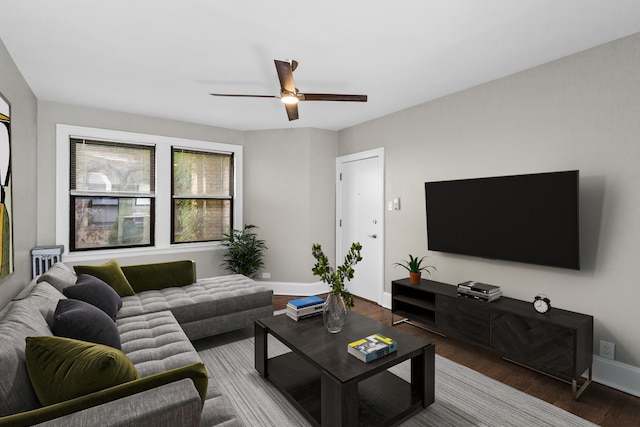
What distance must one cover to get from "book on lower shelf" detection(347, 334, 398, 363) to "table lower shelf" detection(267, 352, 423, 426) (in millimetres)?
379

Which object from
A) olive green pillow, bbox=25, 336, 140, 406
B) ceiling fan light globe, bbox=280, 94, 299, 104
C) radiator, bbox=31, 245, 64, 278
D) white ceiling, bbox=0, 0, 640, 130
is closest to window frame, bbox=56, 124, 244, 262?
radiator, bbox=31, 245, 64, 278

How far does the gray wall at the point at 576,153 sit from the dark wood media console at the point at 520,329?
208mm

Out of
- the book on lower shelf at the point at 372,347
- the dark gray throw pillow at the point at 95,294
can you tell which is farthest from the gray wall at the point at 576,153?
the dark gray throw pillow at the point at 95,294

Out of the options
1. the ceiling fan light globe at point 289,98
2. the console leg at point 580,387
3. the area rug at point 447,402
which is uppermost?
the ceiling fan light globe at point 289,98

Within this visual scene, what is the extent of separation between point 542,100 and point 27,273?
16.7 ft

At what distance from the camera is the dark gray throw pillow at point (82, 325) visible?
1596 mm

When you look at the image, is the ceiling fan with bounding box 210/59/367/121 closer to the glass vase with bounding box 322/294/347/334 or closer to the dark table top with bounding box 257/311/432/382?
the glass vase with bounding box 322/294/347/334

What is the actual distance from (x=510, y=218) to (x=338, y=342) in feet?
6.28

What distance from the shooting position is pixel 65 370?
122 cm

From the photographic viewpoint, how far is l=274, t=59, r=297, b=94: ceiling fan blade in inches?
80.4

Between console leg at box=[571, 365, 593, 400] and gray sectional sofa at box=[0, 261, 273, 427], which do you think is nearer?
gray sectional sofa at box=[0, 261, 273, 427]

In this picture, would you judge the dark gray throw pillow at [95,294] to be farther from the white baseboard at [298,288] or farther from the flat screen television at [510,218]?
the flat screen television at [510,218]

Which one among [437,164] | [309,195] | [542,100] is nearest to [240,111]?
[309,195]

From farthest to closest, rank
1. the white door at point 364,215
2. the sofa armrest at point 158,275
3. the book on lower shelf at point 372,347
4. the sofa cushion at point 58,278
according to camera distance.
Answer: the white door at point 364,215 < the sofa armrest at point 158,275 < the sofa cushion at point 58,278 < the book on lower shelf at point 372,347
